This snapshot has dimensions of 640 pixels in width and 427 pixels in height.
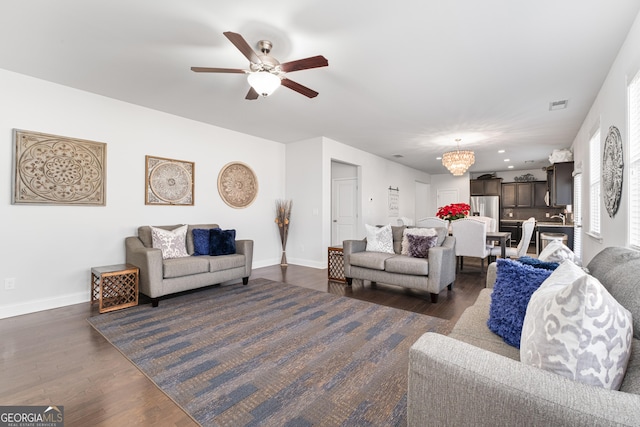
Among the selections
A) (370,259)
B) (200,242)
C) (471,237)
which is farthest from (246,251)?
(471,237)

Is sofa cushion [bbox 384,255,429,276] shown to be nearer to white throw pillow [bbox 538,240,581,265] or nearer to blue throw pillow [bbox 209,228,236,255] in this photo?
white throw pillow [bbox 538,240,581,265]

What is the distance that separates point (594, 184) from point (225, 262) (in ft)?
17.2

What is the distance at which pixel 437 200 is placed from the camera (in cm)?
1027

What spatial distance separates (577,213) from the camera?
5211 mm

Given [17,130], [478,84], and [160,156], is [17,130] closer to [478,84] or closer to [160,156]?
[160,156]

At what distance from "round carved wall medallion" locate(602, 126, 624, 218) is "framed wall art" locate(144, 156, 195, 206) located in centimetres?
512

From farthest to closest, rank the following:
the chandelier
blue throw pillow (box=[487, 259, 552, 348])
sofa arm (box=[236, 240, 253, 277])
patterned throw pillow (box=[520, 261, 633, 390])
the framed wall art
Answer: the chandelier
sofa arm (box=[236, 240, 253, 277])
the framed wall art
blue throw pillow (box=[487, 259, 552, 348])
patterned throw pillow (box=[520, 261, 633, 390])

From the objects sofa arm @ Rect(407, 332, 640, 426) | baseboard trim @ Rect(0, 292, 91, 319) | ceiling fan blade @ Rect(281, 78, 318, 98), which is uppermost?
ceiling fan blade @ Rect(281, 78, 318, 98)

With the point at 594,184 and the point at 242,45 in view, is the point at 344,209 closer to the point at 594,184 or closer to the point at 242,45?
the point at 594,184

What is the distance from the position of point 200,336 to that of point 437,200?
31.5ft

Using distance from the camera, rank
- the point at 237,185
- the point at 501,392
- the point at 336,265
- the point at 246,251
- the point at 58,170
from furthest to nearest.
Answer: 1. the point at 237,185
2. the point at 336,265
3. the point at 246,251
4. the point at 58,170
5. the point at 501,392

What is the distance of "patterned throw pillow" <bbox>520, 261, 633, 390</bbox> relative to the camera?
80 centimetres

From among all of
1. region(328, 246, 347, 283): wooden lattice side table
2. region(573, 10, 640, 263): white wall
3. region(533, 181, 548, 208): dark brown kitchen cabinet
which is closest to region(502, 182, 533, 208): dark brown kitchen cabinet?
region(533, 181, 548, 208): dark brown kitchen cabinet

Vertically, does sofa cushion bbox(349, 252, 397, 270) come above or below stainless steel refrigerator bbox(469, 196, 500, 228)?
below
